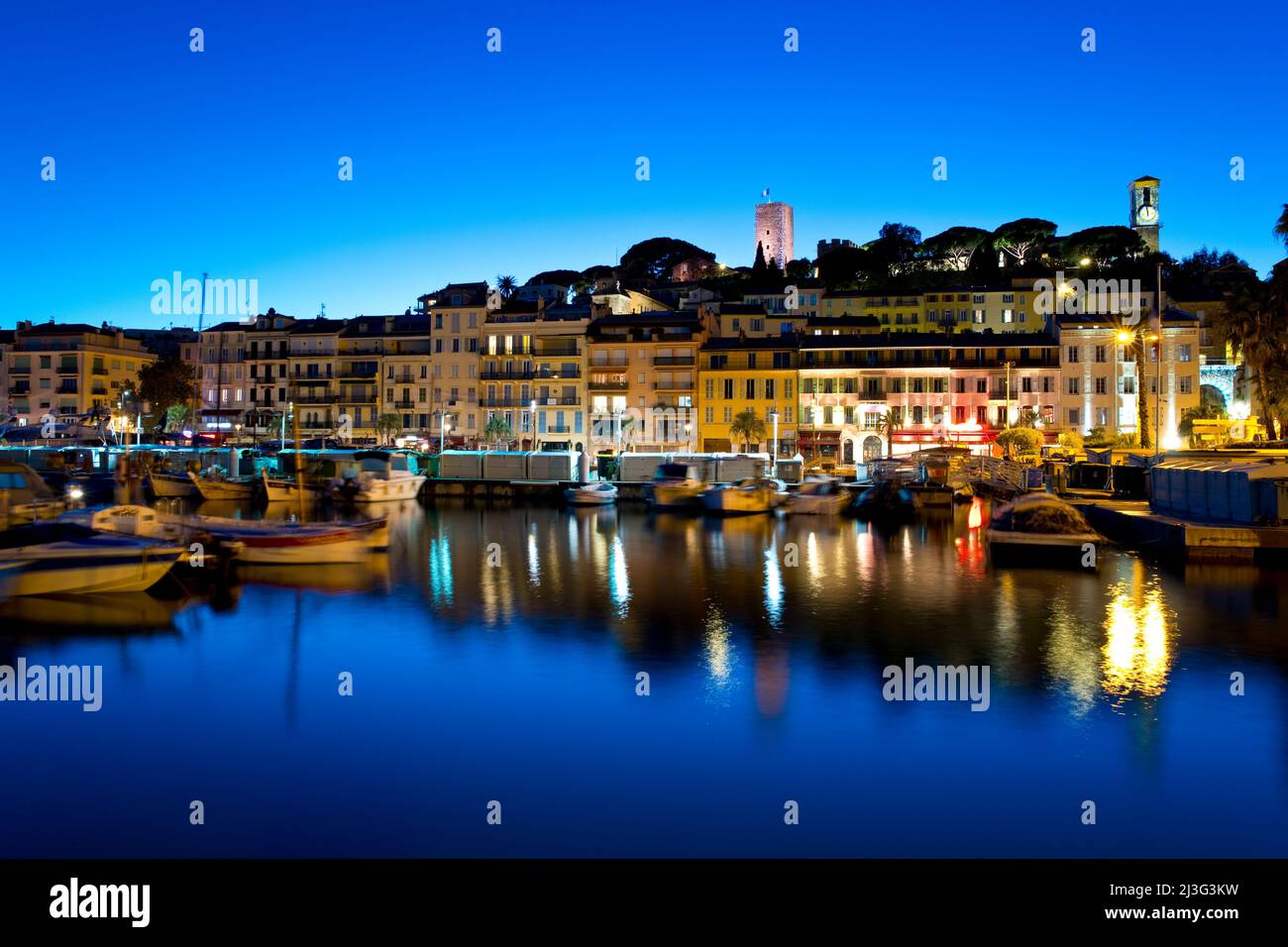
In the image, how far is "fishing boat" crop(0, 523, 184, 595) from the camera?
2230 cm

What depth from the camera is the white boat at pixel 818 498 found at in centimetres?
5116

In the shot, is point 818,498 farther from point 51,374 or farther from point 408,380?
point 51,374

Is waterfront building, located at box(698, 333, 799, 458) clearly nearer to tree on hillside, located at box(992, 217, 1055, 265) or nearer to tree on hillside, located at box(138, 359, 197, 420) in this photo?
tree on hillside, located at box(138, 359, 197, 420)

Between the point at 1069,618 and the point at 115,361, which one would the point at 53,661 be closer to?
the point at 1069,618

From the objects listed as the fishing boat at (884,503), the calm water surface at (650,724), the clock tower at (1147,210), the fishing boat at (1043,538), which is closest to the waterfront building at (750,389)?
the fishing boat at (884,503)

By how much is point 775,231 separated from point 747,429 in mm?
91377

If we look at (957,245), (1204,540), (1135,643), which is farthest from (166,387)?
(1135,643)

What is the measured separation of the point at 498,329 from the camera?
287 ft

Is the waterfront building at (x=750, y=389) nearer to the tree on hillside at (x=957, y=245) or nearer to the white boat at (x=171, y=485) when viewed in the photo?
the white boat at (x=171, y=485)

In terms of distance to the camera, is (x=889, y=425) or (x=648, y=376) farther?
(x=648, y=376)

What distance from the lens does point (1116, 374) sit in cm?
7500

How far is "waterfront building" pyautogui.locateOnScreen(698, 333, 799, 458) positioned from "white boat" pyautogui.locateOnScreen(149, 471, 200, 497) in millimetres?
37223

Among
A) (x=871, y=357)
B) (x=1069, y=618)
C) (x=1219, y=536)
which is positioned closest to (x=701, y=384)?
(x=871, y=357)
